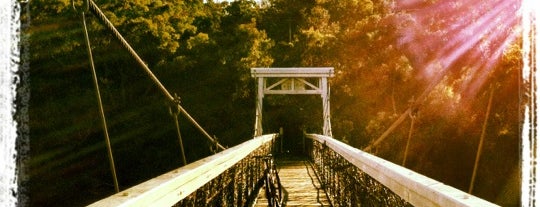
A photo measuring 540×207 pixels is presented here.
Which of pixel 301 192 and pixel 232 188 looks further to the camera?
pixel 301 192

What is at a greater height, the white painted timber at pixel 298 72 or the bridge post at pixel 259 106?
the white painted timber at pixel 298 72

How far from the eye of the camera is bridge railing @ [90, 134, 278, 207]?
55.5 inches

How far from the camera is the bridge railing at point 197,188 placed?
1409 millimetres

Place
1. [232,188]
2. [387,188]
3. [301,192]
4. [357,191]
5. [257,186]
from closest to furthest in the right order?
[387,188] < [357,191] < [232,188] < [257,186] < [301,192]

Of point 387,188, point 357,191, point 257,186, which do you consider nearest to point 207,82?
point 257,186

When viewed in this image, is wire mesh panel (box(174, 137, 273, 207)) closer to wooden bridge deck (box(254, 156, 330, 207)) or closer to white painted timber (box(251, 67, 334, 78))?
wooden bridge deck (box(254, 156, 330, 207))

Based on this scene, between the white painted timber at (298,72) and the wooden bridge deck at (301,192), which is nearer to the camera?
the wooden bridge deck at (301,192)

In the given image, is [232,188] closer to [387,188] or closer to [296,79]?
[387,188]

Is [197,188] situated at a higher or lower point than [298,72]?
lower

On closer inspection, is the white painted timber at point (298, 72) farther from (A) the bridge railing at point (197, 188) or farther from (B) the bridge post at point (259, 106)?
(A) the bridge railing at point (197, 188)

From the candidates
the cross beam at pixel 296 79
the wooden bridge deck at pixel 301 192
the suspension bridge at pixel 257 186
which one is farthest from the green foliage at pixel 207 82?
the suspension bridge at pixel 257 186

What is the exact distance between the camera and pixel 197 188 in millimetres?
2244

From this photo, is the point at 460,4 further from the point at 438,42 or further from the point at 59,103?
the point at 59,103

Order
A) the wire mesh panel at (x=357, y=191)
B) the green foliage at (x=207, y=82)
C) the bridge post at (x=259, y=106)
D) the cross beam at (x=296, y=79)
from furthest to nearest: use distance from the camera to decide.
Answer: the green foliage at (x=207, y=82) → the cross beam at (x=296, y=79) → the bridge post at (x=259, y=106) → the wire mesh panel at (x=357, y=191)
